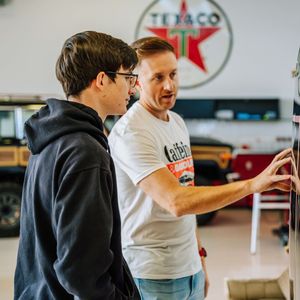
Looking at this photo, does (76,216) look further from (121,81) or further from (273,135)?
(273,135)

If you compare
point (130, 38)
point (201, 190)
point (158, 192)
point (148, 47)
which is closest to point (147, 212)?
point (158, 192)

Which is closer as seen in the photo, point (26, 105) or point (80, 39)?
point (80, 39)

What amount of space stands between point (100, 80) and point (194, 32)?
5.80 meters

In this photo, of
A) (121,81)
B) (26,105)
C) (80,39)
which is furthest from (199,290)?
(26,105)

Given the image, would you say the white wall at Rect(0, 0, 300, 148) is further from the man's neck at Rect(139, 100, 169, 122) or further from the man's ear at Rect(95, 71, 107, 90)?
the man's ear at Rect(95, 71, 107, 90)

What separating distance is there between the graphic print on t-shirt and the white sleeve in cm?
8

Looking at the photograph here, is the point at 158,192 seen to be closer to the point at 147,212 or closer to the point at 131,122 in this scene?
the point at 147,212

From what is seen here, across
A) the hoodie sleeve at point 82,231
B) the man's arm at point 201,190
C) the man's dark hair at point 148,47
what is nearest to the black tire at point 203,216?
the man's dark hair at point 148,47

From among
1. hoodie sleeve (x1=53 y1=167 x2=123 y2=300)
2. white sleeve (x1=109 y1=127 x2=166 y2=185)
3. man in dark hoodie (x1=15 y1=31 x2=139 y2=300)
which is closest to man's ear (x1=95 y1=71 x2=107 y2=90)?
man in dark hoodie (x1=15 y1=31 x2=139 y2=300)

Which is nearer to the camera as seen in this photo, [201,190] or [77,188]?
[77,188]

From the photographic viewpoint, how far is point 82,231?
1.11 m

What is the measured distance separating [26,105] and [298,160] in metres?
4.33

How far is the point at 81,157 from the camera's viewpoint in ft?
3.64

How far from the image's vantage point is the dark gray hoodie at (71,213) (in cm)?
111
